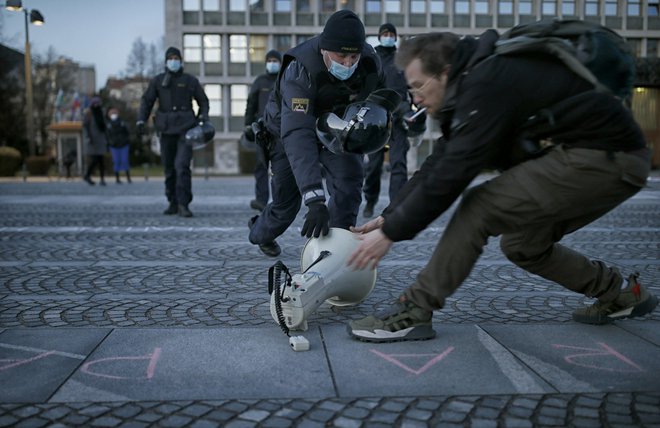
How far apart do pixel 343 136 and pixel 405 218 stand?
1.53 metres

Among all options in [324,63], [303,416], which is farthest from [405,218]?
[324,63]

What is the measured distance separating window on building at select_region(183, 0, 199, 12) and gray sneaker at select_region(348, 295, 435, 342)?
45.6 meters

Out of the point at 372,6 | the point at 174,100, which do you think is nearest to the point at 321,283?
the point at 174,100

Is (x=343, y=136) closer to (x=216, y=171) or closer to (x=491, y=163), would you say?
(x=491, y=163)

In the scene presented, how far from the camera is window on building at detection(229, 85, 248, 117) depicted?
46.1m

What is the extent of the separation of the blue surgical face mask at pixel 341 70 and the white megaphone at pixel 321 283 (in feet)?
3.47

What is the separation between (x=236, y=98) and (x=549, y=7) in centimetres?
2245

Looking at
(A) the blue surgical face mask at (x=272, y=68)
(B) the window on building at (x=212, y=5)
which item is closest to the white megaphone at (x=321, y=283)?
(A) the blue surgical face mask at (x=272, y=68)

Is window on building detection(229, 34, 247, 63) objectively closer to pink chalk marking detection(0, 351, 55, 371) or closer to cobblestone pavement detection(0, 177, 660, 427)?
cobblestone pavement detection(0, 177, 660, 427)

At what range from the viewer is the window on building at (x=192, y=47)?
4591 cm

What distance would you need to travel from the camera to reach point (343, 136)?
423cm

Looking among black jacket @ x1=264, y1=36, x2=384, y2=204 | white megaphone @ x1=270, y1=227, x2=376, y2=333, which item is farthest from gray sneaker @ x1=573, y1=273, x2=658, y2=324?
black jacket @ x1=264, y1=36, x2=384, y2=204

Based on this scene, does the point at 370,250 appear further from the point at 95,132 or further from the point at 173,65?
the point at 95,132

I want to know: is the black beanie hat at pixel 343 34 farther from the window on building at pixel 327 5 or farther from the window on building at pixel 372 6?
the window on building at pixel 372 6
